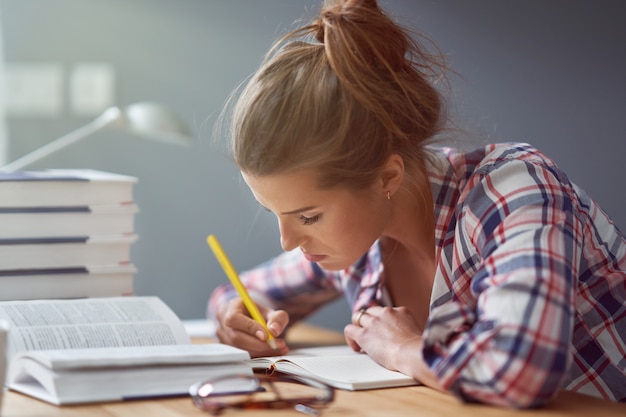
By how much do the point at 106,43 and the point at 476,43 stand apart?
2.95 feet

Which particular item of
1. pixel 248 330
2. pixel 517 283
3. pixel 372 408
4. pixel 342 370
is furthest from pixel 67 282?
pixel 517 283

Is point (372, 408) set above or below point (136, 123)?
below

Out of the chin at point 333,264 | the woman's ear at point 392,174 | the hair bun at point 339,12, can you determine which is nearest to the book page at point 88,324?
the chin at point 333,264

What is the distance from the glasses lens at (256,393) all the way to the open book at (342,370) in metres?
0.03

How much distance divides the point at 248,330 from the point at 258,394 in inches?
15.4

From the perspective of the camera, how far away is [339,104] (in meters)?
1.21

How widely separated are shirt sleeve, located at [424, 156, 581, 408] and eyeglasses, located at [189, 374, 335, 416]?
0.48 ft

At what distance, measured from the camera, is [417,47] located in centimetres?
134

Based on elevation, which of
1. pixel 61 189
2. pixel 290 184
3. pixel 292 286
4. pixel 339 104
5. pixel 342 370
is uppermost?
pixel 339 104

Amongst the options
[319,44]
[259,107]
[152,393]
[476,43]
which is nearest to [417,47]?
[319,44]

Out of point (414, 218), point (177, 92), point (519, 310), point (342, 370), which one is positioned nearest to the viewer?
point (519, 310)

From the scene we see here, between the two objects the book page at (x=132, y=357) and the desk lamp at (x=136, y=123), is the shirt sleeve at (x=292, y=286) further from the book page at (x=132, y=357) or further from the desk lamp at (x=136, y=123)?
the book page at (x=132, y=357)

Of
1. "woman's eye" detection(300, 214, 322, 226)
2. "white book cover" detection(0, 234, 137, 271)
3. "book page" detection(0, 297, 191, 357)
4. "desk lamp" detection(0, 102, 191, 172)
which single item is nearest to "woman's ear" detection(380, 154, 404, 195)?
"woman's eye" detection(300, 214, 322, 226)

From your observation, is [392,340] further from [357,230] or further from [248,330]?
[248,330]
